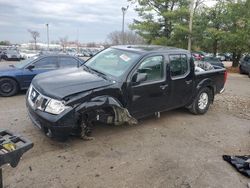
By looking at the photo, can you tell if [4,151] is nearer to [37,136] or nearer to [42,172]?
[42,172]

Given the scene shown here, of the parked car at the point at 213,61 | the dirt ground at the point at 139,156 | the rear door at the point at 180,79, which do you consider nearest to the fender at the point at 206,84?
the rear door at the point at 180,79

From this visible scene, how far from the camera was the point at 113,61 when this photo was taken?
19.4 ft

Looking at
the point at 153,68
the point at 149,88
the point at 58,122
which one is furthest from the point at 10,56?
the point at 58,122

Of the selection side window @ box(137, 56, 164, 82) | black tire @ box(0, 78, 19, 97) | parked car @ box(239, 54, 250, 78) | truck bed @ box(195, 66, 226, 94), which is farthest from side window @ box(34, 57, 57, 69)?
parked car @ box(239, 54, 250, 78)

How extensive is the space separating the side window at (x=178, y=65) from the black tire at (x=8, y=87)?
5.15m

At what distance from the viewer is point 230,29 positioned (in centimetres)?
2448

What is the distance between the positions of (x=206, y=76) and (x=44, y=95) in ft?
14.1

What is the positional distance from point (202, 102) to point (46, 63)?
5.12 metres

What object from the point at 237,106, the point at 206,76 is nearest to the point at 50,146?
the point at 206,76

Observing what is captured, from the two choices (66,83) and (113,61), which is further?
(113,61)

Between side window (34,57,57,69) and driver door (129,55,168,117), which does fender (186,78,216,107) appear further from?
side window (34,57,57,69)

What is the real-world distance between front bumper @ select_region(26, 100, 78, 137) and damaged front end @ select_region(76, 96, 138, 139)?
17cm

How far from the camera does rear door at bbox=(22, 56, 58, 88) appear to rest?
29.3 feet

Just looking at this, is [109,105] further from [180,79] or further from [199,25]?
[199,25]
